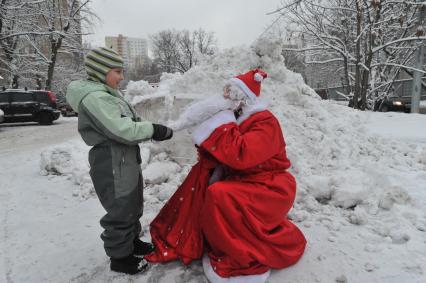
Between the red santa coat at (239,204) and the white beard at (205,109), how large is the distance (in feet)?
0.16

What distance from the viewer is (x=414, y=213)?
11.7 feet

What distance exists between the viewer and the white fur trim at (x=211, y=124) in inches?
94.6

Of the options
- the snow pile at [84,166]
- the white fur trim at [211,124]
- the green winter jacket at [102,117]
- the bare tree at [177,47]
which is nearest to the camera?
the green winter jacket at [102,117]

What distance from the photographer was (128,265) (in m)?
2.58

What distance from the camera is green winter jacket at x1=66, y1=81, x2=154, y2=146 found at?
2.29 metres

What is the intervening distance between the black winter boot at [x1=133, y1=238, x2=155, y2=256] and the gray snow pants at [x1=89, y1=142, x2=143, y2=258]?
26cm

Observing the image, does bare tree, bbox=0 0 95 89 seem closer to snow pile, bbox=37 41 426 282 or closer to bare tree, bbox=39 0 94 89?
bare tree, bbox=39 0 94 89

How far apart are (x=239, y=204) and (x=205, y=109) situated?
2.31 ft

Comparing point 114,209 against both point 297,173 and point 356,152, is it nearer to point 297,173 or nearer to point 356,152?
point 297,173

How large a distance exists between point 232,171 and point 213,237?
0.52 meters

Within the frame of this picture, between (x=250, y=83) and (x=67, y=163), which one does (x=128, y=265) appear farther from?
(x=67, y=163)

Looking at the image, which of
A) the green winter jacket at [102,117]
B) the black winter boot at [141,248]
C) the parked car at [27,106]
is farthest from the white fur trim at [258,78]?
the parked car at [27,106]

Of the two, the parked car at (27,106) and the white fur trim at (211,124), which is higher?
the white fur trim at (211,124)

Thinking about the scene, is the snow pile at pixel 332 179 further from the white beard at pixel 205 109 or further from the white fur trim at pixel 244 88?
the white beard at pixel 205 109
